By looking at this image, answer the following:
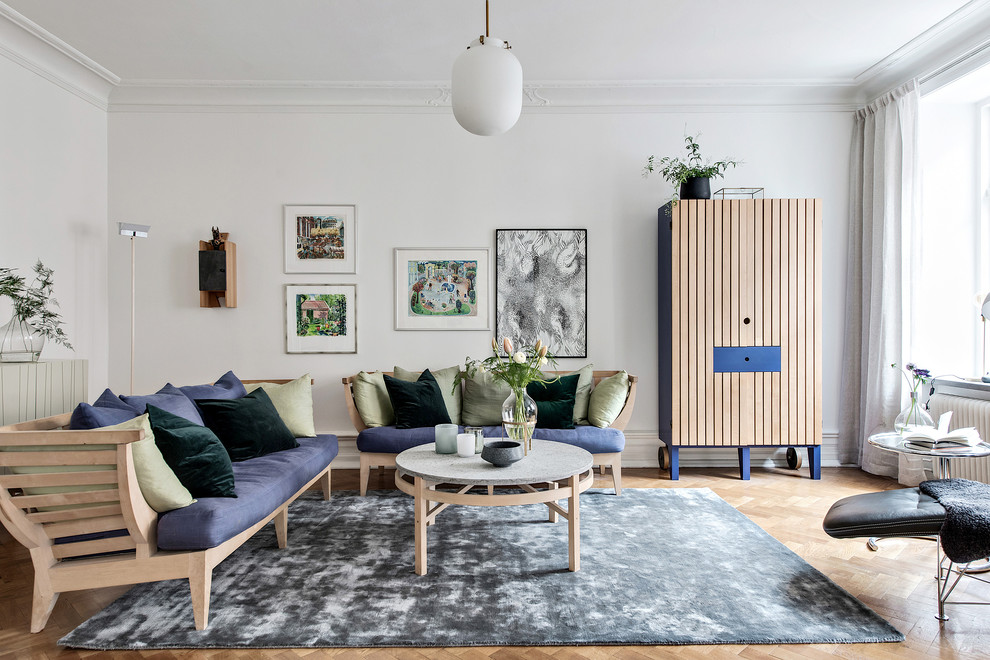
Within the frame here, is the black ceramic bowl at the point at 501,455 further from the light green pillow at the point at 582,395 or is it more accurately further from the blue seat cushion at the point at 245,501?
the light green pillow at the point at 582,395

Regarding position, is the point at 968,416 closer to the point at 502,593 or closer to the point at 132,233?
the point at 502,593

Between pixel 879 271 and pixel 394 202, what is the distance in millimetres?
3887

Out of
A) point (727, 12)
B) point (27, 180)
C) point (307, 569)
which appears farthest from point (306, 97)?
point (307, 569)

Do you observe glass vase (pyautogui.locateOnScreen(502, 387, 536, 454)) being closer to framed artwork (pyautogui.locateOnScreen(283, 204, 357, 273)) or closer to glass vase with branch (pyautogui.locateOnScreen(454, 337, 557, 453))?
glass vase with branch (pyautogui.locateOnScreen(454, 337, 557, 453))

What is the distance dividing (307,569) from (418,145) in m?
3.51

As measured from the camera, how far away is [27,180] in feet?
13.6

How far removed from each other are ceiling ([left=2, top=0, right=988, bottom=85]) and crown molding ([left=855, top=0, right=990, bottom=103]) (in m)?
0.03

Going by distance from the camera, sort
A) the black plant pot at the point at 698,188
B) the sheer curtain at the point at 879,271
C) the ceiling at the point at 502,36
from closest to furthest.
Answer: the ceiling at the point at 502,36 < the sheer curtain at the point at 879,271 < the black plant pot at the point at 698,188

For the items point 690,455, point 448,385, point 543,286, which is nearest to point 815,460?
point 690,455

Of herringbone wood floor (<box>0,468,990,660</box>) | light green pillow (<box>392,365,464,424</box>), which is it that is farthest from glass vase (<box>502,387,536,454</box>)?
light green pillow (<box>392,365,464,424</box>)

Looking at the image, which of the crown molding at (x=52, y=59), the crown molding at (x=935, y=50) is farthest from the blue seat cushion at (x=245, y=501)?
the crown molding at (x=935, y=50)

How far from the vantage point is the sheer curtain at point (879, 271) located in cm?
446

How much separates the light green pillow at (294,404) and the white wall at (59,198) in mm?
1779

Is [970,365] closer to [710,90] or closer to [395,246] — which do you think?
[710,90]
